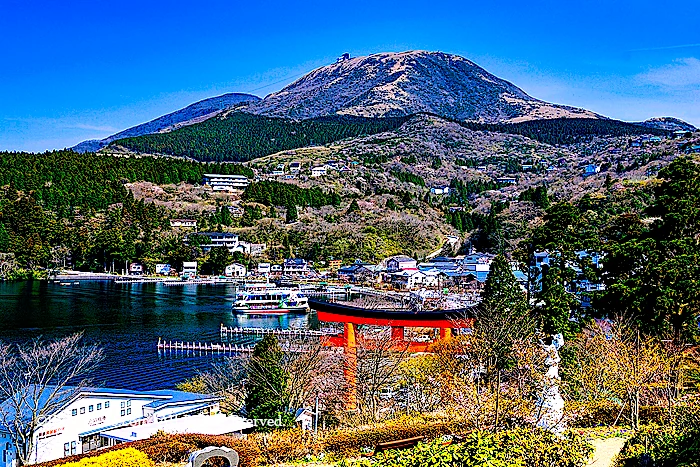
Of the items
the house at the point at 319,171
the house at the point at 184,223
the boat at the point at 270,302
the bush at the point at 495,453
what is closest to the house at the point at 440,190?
the house at the point at 319,171

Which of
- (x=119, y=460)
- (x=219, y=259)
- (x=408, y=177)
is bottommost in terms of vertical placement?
(x=119, y=460)

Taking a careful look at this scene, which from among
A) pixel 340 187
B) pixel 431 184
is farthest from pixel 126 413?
pixel 431 184

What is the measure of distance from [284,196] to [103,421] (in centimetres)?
7286

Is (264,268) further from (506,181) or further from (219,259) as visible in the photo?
(506,181)

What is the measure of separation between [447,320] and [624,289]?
4855mm

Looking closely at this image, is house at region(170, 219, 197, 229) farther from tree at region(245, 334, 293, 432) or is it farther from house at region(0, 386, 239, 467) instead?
tree at region(245, 334, 293, 432)

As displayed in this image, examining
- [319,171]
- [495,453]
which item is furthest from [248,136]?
[495,453]

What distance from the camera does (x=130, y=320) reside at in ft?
135

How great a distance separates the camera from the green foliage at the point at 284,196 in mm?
88438

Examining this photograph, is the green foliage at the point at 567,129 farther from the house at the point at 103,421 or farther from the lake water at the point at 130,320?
the house at the point at 103,421

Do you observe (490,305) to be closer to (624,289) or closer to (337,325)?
(624,289)

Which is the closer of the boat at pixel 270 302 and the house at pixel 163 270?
the boat at pixel 270 302

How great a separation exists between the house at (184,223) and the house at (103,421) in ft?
208

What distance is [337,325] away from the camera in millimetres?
40406
